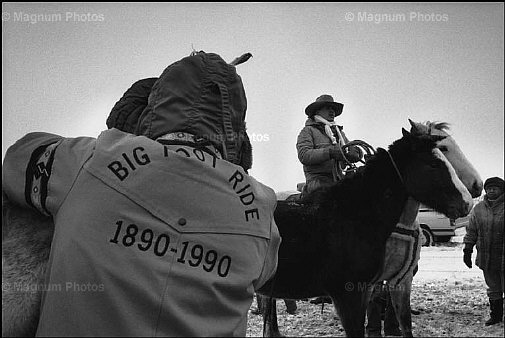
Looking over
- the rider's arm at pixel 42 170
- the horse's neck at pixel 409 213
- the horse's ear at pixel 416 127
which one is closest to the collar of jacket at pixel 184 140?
the rider's arm at pixel 42 170

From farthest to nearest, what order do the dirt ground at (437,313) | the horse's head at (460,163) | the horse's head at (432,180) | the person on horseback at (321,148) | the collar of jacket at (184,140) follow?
1. the dirt ground at (437,313)
2. the person on horseback at (321,148)
3. the horse's head at (460,163)
4. the horse's head at (432,180)
5. the collar of jacket at (184,140)

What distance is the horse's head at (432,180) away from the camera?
163 inches

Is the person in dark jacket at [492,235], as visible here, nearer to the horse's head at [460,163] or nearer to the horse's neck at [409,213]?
the horse's head at [460,163]

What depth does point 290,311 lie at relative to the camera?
7098 millimetres

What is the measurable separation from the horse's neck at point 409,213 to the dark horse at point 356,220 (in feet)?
0.50

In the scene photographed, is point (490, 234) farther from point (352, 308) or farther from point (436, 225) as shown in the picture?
point (436, 225)

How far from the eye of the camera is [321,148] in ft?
16.1

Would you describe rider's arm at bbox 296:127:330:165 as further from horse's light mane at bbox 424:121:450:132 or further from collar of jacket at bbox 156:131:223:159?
collar of jacket at bbox 156:131:223:159

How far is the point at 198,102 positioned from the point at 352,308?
8.68 ft

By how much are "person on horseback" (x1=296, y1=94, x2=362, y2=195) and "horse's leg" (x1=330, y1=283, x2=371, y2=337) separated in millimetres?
1282

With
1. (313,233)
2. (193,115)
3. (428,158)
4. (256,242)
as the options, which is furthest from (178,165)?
(428,158)

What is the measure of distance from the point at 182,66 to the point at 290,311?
6.06 metres

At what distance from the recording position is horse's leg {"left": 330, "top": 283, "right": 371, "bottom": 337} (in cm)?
368

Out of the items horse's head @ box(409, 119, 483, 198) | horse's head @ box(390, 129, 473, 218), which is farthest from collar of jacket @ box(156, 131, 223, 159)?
horse's head @ box(409, 119, 483, 198)
